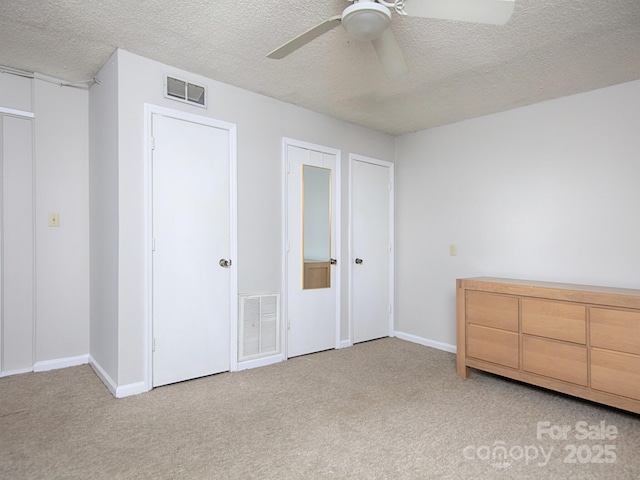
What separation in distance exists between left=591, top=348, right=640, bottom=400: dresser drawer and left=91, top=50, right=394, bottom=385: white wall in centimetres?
221

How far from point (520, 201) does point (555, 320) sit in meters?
1.24

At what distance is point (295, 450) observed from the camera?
6.52 feet

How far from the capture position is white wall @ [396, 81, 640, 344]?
9.49 feet

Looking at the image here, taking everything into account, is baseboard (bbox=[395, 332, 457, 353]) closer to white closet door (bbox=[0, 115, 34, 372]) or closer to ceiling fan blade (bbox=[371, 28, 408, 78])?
ceiling fan blade (bbox=[371, 28, 408, 78])

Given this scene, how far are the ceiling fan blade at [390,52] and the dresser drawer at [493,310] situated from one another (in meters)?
1.92

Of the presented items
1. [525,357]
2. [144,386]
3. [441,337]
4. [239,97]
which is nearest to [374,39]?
[239,97]

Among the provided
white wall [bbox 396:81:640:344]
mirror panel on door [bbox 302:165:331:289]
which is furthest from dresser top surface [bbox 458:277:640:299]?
mirror panel on door [bbox 302:165:331:289]

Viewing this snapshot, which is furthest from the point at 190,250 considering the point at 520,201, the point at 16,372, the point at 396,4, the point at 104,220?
the point at 520,201

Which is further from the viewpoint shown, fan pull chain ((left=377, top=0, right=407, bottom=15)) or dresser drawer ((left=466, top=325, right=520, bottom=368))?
dresser drawer ((left=466, top=325, right=520, bottom=368))

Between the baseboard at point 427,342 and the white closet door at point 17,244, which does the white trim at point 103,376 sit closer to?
the white closet door at point 17,244

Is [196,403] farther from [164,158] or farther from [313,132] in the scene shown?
[313,132]

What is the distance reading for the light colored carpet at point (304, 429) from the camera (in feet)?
6.04

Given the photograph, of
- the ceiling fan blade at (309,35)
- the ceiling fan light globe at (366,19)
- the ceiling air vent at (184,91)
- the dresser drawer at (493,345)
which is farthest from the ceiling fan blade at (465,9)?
the dresser drawer at (493,345)

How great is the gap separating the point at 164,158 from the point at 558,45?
2846 millimetres
